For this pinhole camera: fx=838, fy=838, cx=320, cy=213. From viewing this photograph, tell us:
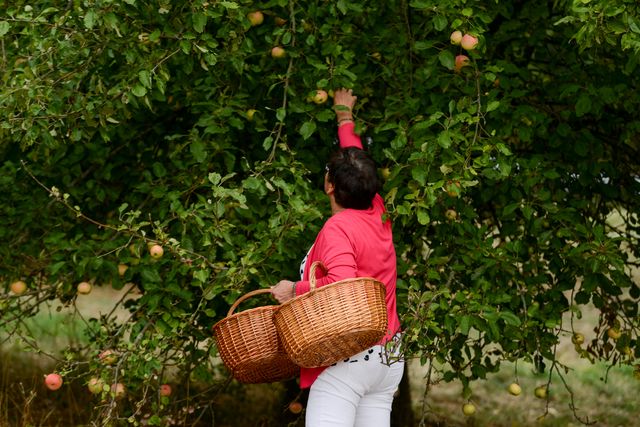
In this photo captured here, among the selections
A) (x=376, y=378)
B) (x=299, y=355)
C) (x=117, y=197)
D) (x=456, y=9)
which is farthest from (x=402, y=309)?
(x=117, y=197)

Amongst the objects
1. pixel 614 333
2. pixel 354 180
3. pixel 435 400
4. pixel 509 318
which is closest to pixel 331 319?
pixel 354 180

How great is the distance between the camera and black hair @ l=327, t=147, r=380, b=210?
2684 millimetres

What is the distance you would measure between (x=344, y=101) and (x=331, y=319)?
3.68ft

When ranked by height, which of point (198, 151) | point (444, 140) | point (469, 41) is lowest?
point (198, 151)

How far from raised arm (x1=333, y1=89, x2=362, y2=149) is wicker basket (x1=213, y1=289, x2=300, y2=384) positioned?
2.51 ft

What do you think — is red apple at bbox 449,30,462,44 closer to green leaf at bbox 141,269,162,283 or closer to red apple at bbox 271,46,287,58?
red apple at bbox 271,46,287,58

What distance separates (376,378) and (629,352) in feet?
4.70

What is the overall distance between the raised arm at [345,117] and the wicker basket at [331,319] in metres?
0.82

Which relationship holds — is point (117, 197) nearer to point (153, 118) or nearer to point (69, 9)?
point (153, 118)

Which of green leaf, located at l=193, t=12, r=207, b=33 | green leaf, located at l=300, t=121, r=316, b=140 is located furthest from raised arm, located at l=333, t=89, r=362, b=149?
green leaf, located at l=193, t=12, r=207, b=33

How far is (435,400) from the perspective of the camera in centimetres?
639

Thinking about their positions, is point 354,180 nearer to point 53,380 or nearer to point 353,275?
point 353,275

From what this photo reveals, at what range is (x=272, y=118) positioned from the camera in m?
3.73

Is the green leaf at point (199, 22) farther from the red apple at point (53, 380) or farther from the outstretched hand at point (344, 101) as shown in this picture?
the red apple at point (53, 380)
